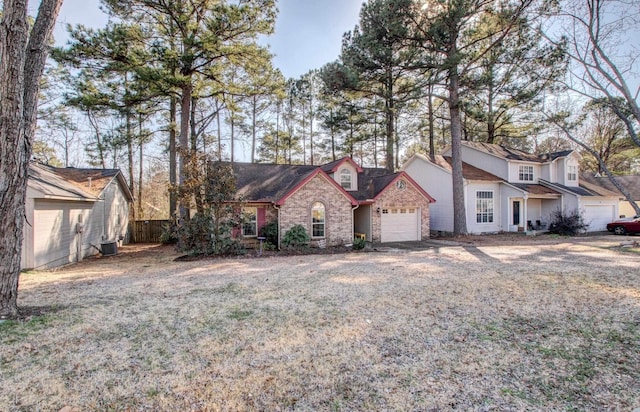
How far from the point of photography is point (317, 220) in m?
15.4

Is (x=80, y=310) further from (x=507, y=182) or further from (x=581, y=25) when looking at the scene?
(x=507, y=182)

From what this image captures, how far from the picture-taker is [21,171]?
5383 millimetres

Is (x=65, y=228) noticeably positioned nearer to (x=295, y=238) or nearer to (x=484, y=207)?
(x=295, y=238)

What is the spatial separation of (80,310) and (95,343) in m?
1.91

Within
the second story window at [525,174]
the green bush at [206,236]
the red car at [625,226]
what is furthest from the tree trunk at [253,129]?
the red car at [625,226]

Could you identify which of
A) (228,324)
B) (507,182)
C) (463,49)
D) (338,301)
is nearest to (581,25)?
(463,49)

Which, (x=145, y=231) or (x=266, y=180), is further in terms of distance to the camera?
(x=145, y=231)

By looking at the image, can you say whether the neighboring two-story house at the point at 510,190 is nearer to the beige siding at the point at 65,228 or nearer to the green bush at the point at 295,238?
the green bush at the point at 295,238

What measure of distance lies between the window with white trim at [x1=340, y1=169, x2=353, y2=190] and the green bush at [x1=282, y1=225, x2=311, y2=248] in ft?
15.1

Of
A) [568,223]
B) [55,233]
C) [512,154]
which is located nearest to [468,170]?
[512,154]

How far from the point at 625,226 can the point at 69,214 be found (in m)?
30.0

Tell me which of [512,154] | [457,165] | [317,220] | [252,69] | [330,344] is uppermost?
[252,69]

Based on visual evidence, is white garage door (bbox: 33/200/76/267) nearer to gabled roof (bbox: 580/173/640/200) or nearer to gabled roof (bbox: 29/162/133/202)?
gabled roof (bbox: 29/162/133/202)

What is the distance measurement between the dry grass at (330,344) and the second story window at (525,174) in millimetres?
15463
